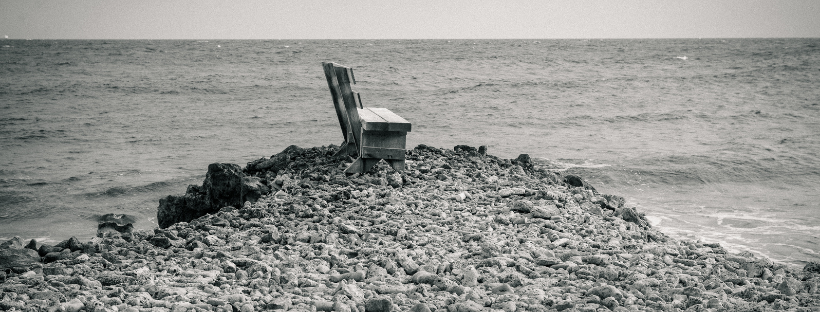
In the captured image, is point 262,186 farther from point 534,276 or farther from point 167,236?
point 534,276

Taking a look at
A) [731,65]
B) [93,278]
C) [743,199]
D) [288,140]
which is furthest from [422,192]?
[731,65]

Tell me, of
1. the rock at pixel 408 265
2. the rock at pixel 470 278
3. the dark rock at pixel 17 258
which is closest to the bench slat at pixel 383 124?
the rock at pixel 408 265

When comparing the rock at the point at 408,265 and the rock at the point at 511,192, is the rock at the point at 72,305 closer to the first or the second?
the rock at the point at 408,265

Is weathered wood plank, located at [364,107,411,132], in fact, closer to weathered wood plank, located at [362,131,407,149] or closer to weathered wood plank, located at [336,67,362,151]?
weathered wood plank, located at [362,131,407,149]

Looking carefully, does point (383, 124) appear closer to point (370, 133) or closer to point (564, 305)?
point (370, 133)

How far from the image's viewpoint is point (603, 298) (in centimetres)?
413

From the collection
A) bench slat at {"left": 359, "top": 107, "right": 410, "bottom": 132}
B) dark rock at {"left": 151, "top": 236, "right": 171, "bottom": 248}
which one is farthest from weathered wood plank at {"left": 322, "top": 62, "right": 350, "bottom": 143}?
dark rock at {"left": 151, "top": 236, "right": 171, "bottom": 248}

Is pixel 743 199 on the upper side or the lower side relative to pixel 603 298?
lower

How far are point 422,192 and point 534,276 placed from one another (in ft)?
7.69

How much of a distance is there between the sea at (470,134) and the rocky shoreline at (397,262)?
2.99 meters

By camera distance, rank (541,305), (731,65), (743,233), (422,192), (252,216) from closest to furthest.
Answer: (541,305) → (252,216) → (422,192) → (743,233) → (731,65)

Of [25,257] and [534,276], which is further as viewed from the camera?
[25,257]

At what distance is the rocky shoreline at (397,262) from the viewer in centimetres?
398

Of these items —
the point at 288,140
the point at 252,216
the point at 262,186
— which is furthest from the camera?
the point at 288,140
